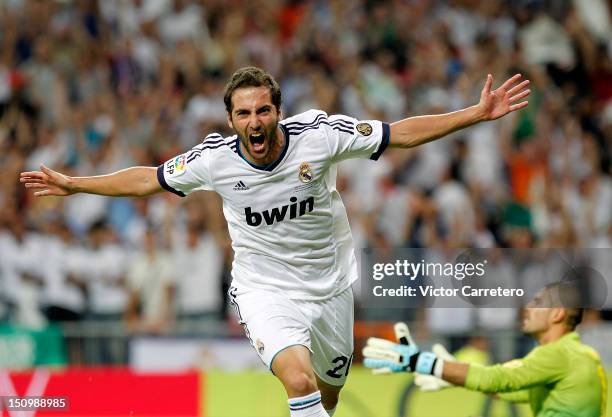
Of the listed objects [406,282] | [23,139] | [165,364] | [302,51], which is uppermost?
[302,51]

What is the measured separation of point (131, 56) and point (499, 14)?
507cm

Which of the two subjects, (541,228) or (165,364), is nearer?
(165,364)

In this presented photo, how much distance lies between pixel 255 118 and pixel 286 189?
20.0 inches

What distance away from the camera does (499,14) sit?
1769 cm

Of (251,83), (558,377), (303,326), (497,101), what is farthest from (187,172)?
(558,377)

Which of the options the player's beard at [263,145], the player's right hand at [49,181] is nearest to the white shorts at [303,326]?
the player's beard at [263,145]

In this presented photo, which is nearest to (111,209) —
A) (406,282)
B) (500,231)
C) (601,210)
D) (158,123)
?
(158,123)

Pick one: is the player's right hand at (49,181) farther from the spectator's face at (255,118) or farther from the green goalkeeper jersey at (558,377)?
the green goalkeeper jersey at (558,377)

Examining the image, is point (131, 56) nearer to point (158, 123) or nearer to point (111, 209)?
point (158, 123)

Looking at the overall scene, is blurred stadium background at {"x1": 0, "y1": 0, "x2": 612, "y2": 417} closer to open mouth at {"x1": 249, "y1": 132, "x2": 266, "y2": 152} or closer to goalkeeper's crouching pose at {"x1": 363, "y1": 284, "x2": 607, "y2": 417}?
goalkeeper's crouching pose at {"x1": 363, "y1": 284, "x2": 607, "y2": 417}

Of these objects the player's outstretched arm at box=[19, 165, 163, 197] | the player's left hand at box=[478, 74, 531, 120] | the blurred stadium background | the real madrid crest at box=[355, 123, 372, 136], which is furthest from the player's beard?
the blurred stadium background

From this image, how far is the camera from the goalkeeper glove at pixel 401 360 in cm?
849

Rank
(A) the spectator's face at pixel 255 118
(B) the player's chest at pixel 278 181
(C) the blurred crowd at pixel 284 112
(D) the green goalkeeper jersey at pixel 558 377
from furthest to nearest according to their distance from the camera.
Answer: (C) the blurred crowd at pixel 284 112
(D) the green goalkeeper jersey at pixel 558 377
(B) the player's chest at pixel 278 181
(A) the spectator's face at pixel 255 118

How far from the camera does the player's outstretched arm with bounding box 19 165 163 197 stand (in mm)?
7828
